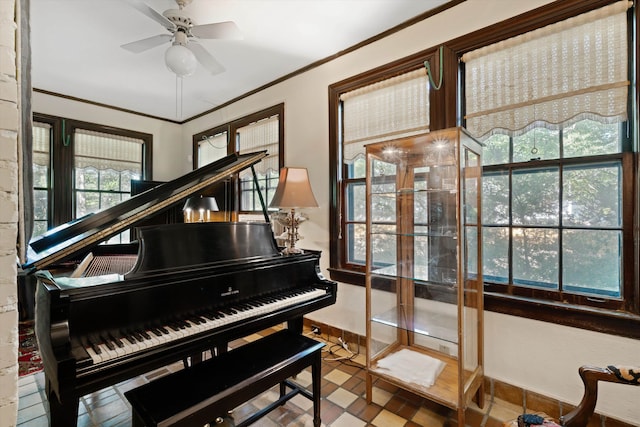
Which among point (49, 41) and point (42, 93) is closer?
point (49, 41)

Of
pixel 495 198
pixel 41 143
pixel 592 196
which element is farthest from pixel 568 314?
pixel 41 143

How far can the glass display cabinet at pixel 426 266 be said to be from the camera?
1844 mm

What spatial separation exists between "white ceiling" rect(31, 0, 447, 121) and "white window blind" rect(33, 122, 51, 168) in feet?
1.70

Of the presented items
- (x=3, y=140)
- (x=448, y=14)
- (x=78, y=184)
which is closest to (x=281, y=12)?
(x=448, y=14)

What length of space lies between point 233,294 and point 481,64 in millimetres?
2371

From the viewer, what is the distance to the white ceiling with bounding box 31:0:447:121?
2.34 metres

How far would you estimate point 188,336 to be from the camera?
4.47 feet

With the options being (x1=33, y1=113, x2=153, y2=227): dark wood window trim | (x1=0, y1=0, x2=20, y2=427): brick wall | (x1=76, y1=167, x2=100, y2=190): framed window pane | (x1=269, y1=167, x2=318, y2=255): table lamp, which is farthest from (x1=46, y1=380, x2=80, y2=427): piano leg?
(x1=76, y1=167, x2=100, y2=190): framed window pane

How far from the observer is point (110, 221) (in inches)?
57.9

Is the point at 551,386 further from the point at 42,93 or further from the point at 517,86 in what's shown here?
the point at 42,93

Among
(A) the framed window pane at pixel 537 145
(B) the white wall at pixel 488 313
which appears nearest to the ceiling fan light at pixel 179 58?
(B) the white wall at pixel 488 313

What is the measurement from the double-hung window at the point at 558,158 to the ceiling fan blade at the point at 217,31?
178 cm

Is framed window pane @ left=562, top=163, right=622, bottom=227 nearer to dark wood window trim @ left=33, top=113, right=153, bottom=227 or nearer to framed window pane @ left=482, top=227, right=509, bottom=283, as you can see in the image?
framed window pane @ left=482, top=227, right=509, bottom=283

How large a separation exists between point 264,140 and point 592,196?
3288mm
